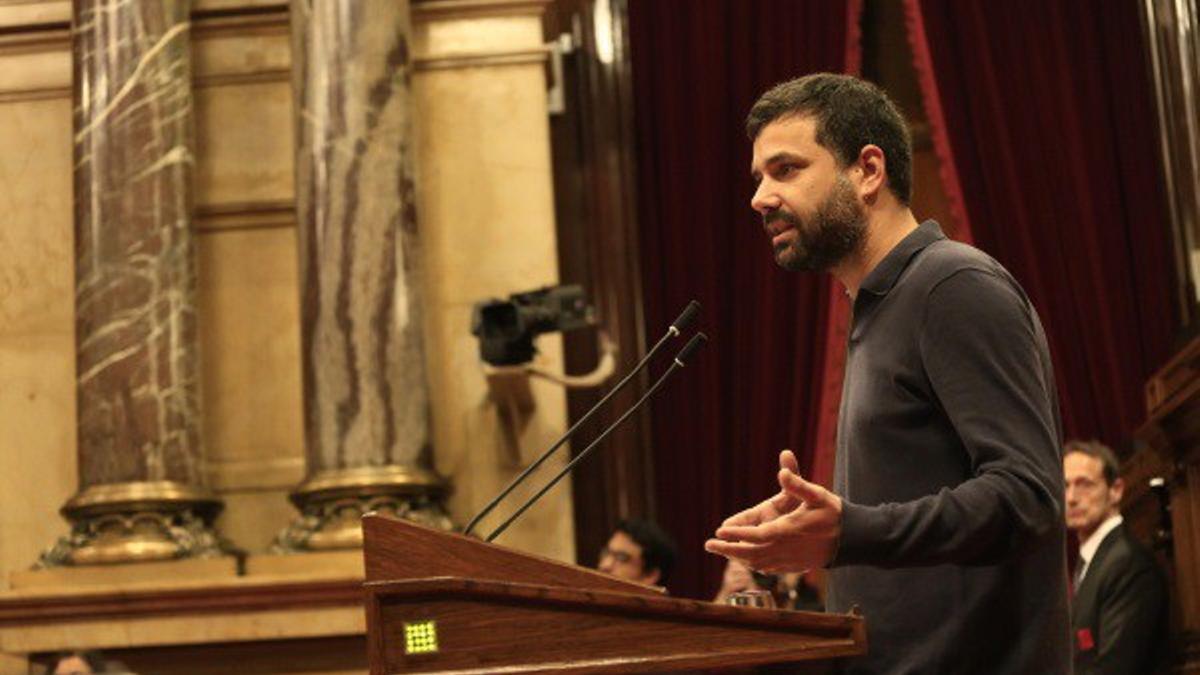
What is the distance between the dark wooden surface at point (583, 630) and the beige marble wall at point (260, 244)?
424cm

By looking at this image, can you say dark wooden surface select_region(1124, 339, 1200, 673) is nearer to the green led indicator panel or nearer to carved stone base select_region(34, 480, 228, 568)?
carved stone base select_region(34, 480, 228, 568)

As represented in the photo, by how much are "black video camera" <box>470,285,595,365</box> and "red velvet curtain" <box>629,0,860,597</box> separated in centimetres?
123

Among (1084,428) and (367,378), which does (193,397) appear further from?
(1084,428)

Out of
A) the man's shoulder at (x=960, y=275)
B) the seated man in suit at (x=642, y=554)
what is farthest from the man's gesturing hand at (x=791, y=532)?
the seated man in suit at (x=642, y=554)

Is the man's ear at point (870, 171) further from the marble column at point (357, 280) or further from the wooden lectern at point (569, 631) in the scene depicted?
the marble column at point (357, 280)

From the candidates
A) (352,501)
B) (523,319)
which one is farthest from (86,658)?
(523,319)

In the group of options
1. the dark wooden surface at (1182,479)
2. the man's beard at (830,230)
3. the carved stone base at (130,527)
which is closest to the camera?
the man's beard at (830,230)

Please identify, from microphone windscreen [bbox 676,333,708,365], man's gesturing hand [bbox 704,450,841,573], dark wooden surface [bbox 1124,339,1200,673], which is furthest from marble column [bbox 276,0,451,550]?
man's gesturing hand [bbox 704,450,841,573]

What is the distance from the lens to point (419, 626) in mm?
2115

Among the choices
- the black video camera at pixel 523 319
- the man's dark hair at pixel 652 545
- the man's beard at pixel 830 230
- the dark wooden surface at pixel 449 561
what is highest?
the black video camera at pixel 523 319

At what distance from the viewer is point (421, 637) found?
6.93ft

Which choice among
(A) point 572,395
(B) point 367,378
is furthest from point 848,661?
(A) point 572,395

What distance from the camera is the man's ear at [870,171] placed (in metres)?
2.36

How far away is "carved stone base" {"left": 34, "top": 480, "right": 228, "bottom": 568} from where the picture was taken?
236 inches
